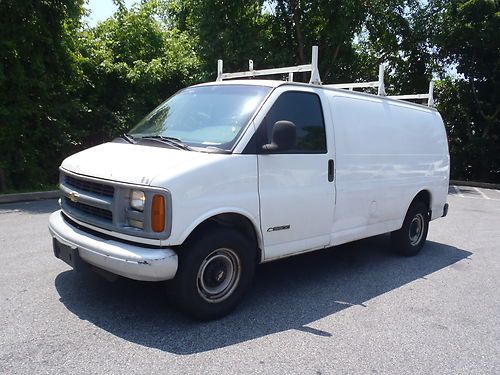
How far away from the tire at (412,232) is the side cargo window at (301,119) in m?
2.34

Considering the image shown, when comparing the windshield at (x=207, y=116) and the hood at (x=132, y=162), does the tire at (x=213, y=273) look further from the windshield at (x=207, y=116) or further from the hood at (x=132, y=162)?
the windshield at (x=207, y=116)

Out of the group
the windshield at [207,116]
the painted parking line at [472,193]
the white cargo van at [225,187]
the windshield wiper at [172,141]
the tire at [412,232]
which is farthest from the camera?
the painted parking line at [472,193]

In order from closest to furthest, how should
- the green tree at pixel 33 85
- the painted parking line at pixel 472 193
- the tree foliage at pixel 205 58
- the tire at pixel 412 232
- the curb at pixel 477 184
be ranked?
1. the tire at pixel 412 232
2. the green tree at pixel 33 85
3. the tree foliage at pixel 205 58
4. the painted parking line at pixel 472 193
5. the curb at pixel 477 184

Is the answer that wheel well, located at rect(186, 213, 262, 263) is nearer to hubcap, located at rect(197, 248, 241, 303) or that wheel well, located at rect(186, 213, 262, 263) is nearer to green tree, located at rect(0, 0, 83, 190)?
hubcap, located at rect(197, 248, 241, 303)

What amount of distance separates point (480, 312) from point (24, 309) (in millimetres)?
4304

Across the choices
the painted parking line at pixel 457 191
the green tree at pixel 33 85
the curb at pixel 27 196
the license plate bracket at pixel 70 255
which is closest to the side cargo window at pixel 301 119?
the license plate bracket at pixel 70 255

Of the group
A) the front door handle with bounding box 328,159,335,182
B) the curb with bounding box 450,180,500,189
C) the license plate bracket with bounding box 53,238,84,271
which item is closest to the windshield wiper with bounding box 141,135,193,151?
the license plate bracket with bounding box 53,238,84,271

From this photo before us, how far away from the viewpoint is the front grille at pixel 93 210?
3.93 m

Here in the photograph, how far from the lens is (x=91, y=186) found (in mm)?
4109

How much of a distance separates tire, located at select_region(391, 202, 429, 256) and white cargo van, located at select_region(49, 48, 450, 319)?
87cm

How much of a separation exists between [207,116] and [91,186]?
1.28 m

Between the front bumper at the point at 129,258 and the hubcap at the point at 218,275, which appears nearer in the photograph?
the front bumper at the point at 129,258

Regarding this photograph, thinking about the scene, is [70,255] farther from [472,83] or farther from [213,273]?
[472,83]

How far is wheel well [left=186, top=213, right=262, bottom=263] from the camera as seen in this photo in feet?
13.3
